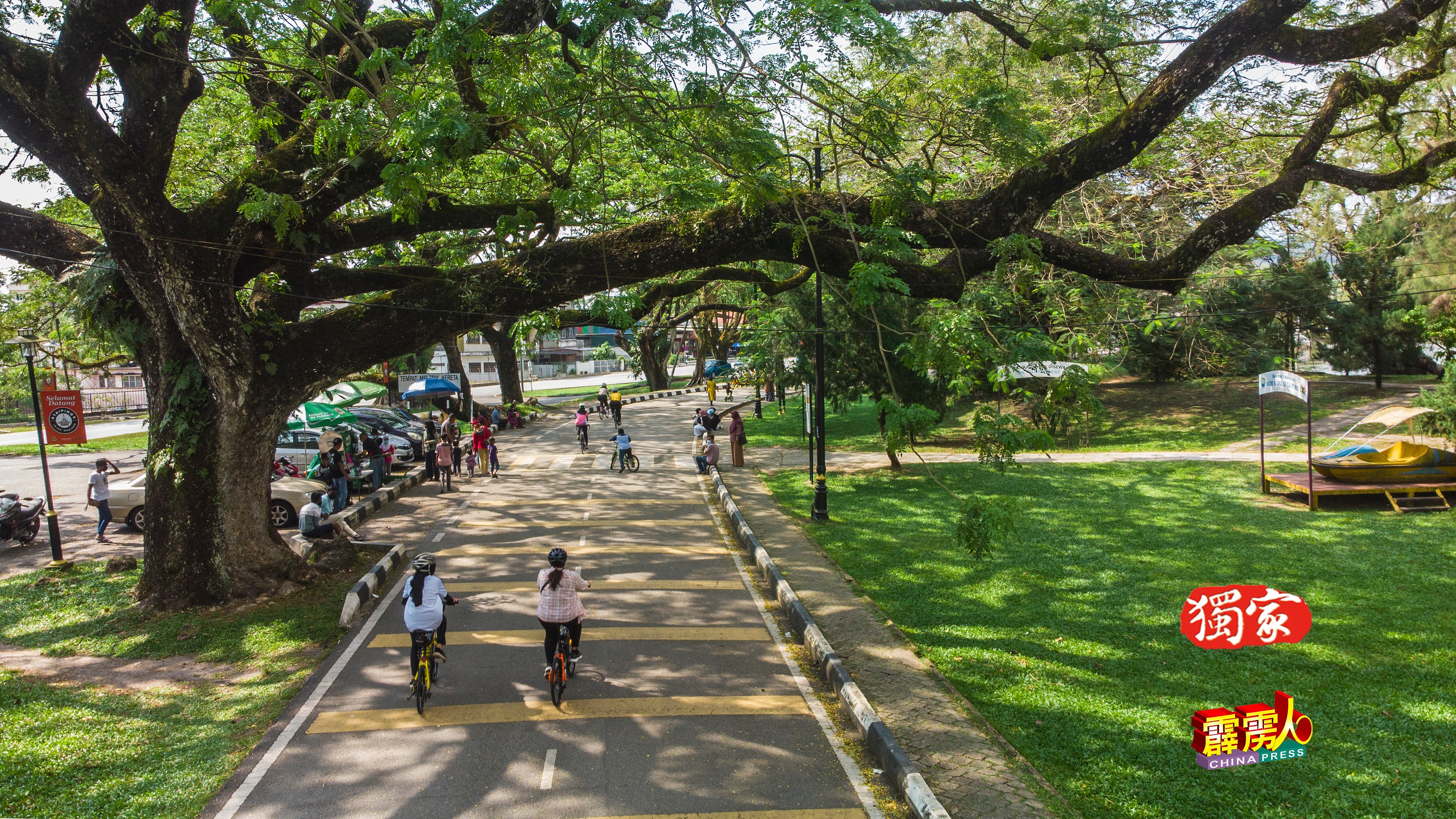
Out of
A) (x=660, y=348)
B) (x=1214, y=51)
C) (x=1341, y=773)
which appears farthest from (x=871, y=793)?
(x=660, y=348)

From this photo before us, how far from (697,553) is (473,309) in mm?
5431

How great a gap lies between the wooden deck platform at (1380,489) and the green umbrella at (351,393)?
72.0 feet

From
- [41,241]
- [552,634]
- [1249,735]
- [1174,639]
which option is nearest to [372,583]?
[552,634]

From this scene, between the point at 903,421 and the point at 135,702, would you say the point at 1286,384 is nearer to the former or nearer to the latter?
the point at 903,421

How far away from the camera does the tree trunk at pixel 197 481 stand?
10430mm

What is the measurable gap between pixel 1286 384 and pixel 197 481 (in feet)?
59.2

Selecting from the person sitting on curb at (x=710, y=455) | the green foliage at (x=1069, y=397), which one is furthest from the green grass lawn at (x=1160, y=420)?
the green foliage at (x=1069, y=397)

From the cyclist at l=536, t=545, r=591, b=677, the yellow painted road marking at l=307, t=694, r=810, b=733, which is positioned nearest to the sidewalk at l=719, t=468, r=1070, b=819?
the yellow painted road marking at l=307, t=694, r=810, b=733

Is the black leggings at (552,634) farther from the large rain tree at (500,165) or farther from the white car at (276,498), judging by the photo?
the white car at (276,498)

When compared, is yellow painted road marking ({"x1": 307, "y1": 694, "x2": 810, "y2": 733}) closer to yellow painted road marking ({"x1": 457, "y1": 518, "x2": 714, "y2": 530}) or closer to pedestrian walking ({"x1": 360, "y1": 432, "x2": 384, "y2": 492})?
yellow painted road marking ({"x1": 457, "y1": 518, "x2": 714, "y2": 530})

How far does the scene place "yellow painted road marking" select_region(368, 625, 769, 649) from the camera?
29.4ft

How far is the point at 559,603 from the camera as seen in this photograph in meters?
7.52

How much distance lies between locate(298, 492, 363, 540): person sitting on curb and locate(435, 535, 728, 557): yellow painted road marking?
1.74 m

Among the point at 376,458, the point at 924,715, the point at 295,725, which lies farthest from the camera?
the point at 376,458
